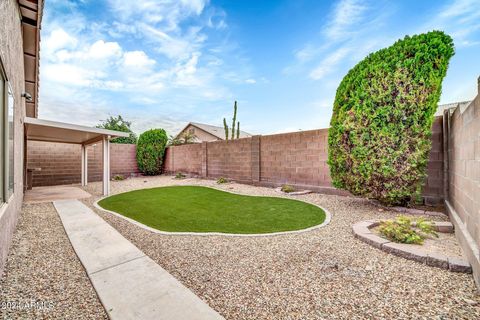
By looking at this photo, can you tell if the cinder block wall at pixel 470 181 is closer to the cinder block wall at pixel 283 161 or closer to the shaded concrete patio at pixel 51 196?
the cinder block wall at pixel 283 161

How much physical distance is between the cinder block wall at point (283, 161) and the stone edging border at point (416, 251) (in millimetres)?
2045

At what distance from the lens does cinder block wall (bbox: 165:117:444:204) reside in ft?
17.1

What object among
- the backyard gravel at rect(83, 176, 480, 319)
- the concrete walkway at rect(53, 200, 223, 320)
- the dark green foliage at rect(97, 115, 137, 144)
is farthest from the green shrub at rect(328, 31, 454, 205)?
the dark green foliage at rect(97, 115, 137, 144)

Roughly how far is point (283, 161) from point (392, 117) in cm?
438

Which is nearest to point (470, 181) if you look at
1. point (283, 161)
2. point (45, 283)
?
point (45, 283)

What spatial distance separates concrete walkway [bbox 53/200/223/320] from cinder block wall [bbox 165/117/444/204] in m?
6.05

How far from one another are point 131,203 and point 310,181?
19.8 ft

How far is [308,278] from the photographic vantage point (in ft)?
7.58

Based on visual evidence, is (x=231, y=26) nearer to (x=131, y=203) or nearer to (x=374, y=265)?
(x=131, y=203)

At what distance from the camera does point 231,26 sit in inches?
353

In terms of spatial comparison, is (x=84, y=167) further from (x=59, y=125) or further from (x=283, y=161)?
(x=283, y=161)

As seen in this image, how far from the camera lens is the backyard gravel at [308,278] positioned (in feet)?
5.93

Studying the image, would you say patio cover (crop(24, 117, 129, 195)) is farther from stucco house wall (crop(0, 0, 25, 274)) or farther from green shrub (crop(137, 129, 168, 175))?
green shrub (crop(137, 129, 168, 175))

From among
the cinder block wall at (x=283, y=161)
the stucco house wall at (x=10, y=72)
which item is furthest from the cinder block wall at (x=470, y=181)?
the stucco house wall at (x=10, y=72)
